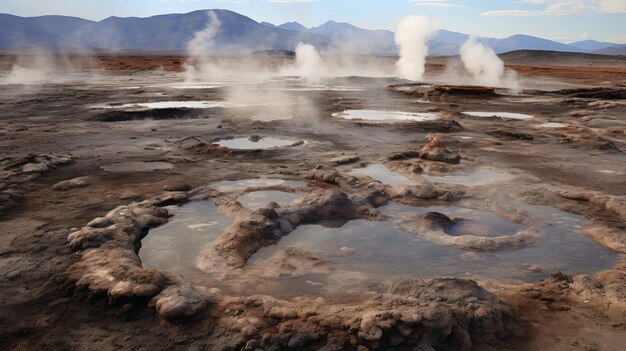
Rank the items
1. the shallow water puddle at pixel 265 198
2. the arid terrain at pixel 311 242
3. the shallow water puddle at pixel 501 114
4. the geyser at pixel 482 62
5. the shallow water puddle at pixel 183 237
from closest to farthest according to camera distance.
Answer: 1. the arid terrain at pixel 311 242
2. the shallow water puddle at pixel 183 237
3. the shallow water puddle at pixel 265 198
4. the shallow water puddle at pixel 501 114
5. the geyser at pixel 482 62

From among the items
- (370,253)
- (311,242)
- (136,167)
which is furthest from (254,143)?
(370,253)

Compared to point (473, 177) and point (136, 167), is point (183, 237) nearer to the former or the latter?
point (136, 167)

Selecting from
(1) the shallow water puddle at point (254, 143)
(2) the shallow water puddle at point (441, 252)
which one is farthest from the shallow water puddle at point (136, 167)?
(2) the shallow water puddle at point (441, 252)

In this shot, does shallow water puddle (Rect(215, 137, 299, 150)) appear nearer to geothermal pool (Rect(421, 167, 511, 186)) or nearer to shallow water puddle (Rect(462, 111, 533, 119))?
geothermal pool (Rect(421, 167, 511, 186))

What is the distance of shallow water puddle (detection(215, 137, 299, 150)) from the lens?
10539 millimetres

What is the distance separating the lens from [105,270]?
4344 mm

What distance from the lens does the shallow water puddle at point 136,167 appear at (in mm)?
8258

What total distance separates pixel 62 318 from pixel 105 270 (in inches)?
26.9

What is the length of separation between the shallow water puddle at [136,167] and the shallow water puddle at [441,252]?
3738 millimetres

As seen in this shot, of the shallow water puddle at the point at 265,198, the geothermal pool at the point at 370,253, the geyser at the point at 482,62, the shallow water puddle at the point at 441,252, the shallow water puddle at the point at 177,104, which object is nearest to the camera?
the geothermal pool at the point at 370,253

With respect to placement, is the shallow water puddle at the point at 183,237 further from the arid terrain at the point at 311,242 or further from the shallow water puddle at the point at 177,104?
the shallow water puddle at the point at 177,104

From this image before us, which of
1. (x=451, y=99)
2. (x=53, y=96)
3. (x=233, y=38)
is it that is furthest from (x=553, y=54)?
(x=233, y=38)

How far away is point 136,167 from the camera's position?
8.46m

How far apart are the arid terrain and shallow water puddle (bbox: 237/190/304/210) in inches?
1.6
